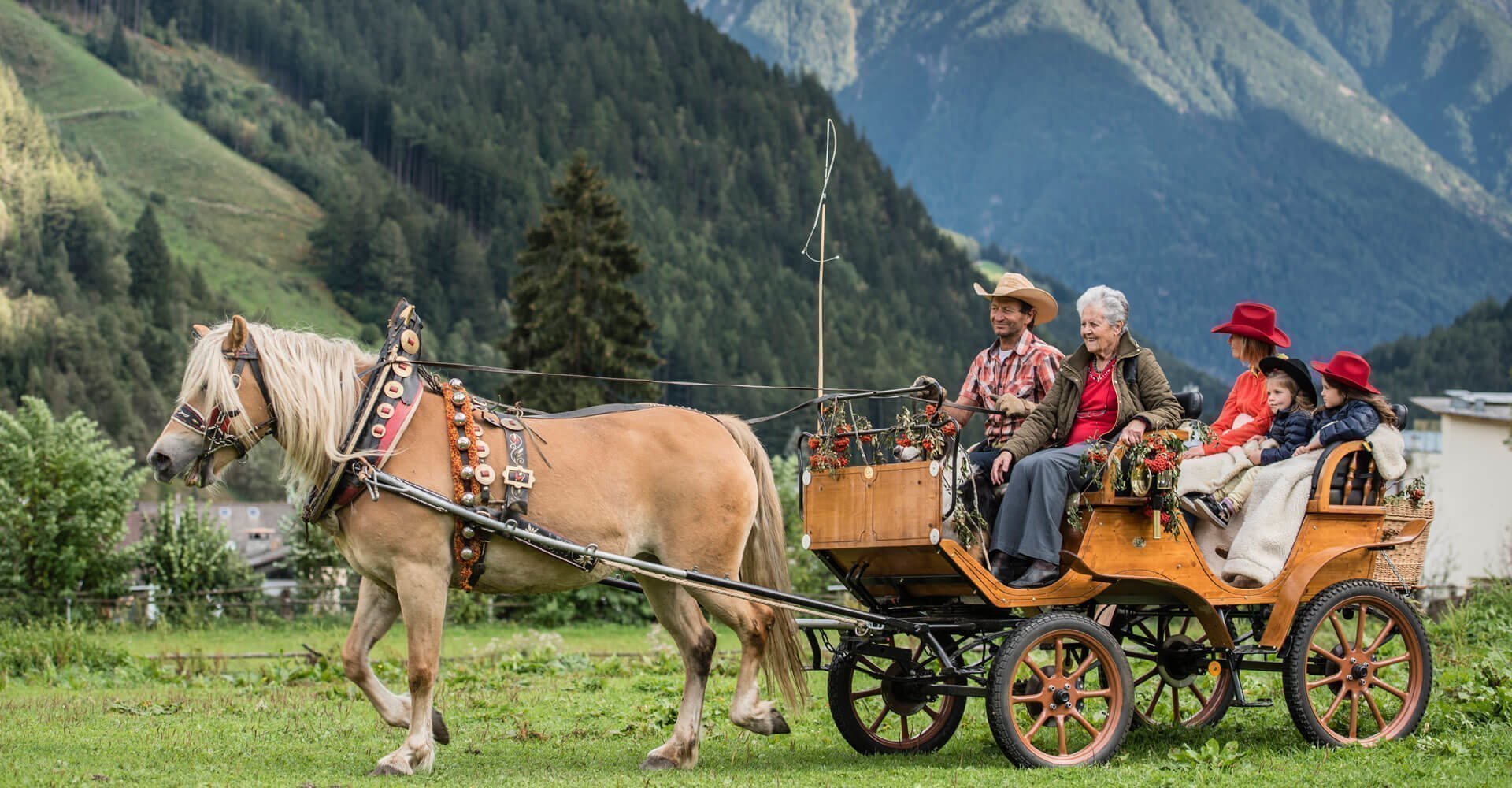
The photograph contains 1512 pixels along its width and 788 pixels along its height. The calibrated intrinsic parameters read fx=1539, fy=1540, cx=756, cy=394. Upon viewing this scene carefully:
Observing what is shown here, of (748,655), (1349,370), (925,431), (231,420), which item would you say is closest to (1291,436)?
(1349,370)

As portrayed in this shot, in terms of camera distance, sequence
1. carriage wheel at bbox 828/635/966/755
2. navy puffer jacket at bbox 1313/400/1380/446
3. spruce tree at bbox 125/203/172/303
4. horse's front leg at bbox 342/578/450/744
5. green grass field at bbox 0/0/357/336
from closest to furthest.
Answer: horse's front leg at bbox 342/578/450/744 → navy puffer jacket at bbox 1313/400/1380/446 → carriage wheel at bbox 828/635/966/755 → spruce tree at bbox 125/203/172/303 → green grass field at bbox 0/0/357/336

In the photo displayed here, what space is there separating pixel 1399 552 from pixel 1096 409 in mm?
2131

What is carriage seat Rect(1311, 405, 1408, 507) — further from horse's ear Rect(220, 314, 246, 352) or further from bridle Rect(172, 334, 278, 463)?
horse's ear Rect(220, 314, 246, 352)

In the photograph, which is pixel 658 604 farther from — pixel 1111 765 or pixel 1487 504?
pixel 1487 504

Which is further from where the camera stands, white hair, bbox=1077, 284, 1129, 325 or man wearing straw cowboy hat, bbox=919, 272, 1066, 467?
man wearing straw cowboy hat, bbox=919, 272, 1066, 467

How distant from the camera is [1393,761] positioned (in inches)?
315

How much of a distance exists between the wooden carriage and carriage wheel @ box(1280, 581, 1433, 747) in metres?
0.01

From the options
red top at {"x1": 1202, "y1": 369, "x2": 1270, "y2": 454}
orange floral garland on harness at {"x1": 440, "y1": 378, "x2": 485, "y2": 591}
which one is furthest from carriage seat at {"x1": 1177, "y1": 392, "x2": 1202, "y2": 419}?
orange floral garland on harness at {"x1": 440, "y1": 378, "x2": 485, "y2": 591}

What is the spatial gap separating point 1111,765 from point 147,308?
110 metres

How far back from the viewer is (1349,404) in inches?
352

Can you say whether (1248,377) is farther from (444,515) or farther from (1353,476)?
(444,515)

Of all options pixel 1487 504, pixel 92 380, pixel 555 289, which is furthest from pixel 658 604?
pixel 92 380

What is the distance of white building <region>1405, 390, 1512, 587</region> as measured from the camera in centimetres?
4731

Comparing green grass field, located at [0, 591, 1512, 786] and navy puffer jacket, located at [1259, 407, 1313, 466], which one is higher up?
navy puffer jacket, located at [1259, 407, 1313, 466]
